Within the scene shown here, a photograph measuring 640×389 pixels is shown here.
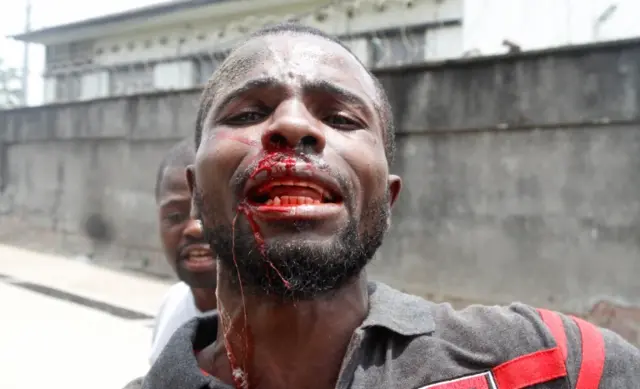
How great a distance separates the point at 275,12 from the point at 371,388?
11874 mm

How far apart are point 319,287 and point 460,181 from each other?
5114 millimetres

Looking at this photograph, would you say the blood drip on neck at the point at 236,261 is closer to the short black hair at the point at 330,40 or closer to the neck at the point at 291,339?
the neck at the point at 291,339

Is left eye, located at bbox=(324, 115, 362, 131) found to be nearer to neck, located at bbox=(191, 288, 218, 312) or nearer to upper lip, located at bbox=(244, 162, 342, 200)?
upper lip, located at bbox=(244, 162, 342, 200)

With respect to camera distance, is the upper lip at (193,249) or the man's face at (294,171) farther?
the upper lip at (193,249)

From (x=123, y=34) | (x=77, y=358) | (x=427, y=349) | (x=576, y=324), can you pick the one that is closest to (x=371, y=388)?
(x=427, y=349)

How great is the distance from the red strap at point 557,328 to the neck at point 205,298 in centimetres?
151

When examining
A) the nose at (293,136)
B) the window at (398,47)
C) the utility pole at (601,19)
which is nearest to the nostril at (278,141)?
the nose at (293,136)

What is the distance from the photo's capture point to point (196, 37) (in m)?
13.8

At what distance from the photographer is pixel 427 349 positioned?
52.9 inches

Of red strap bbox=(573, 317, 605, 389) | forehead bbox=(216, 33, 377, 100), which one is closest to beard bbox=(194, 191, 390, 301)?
forehead bbox=(216, 33, 377, 100)

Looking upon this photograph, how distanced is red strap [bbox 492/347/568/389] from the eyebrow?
2.51ft

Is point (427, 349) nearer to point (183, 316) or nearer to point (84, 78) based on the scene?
point (183, 316)

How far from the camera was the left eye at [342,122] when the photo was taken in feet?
5.07

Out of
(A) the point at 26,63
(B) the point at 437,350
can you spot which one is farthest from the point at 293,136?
(A) the point at 26,63
